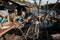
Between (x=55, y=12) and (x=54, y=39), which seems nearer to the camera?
(x=54, y=39)

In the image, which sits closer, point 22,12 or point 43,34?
point 43,34

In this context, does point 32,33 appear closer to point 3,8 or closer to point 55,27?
point 55,27

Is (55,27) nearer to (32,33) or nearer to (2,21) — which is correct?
(32,33)

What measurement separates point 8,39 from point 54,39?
214 centimetres

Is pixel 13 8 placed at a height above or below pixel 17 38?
above

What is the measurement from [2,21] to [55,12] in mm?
3668

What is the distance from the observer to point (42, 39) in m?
7.21

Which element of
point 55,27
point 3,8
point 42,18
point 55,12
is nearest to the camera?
point 42,18

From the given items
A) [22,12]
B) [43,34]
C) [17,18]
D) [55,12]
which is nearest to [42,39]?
[43,34]

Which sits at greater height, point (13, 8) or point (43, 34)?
point (13, 8)

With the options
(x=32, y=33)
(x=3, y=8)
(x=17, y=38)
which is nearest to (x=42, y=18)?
(x=32, y=33)

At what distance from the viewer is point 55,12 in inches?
423

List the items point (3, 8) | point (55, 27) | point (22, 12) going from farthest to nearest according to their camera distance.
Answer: point (22, 12)
point (3, 8)
point (55, 27)

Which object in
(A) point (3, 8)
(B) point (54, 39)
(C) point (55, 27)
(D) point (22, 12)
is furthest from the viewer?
(D) point (22, 12)
